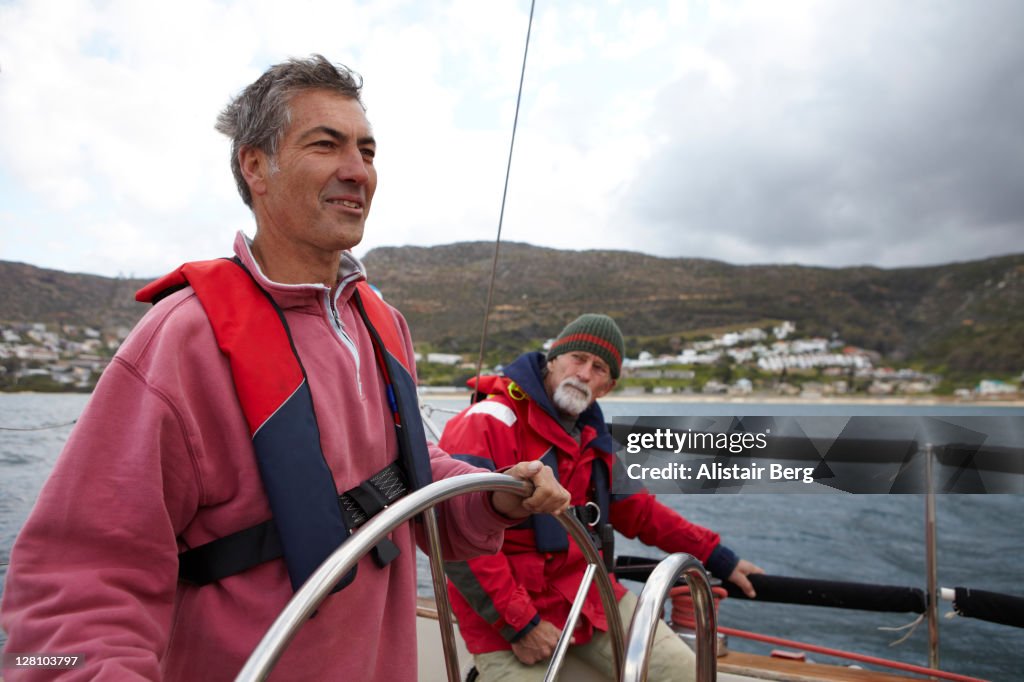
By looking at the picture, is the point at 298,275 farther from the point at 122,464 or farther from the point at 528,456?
the point at 528,456

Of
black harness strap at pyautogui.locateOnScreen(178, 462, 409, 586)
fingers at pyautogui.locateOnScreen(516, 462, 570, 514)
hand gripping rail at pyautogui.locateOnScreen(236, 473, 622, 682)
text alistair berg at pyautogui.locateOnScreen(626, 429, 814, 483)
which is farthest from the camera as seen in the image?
text alistair berg at pyautogui.locateOnScreen(626, 429, 814, 483)

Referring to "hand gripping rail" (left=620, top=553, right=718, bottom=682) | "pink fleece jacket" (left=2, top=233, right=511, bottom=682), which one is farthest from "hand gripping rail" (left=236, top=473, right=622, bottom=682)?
"pink fleece jacket" (left=2, top=233, right=511, bottom=682)

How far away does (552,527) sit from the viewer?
207cm

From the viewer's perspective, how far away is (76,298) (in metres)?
5.91

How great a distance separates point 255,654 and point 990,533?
38.9ft

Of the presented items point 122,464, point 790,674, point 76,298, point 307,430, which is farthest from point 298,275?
point 76,298

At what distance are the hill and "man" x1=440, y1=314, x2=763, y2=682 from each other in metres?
3.56

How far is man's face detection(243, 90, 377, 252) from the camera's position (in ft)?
3.44

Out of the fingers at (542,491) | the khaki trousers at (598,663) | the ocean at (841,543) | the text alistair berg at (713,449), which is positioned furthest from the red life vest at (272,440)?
the text alistair berg at (713,449)

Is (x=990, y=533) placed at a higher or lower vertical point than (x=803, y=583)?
lower

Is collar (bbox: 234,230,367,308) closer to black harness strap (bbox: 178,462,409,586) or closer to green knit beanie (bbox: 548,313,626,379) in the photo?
black harness strap (bbox: 178,462,409,586)

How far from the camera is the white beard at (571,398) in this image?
7.68 feet

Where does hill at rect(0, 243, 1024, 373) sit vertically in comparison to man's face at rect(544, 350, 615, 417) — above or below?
above

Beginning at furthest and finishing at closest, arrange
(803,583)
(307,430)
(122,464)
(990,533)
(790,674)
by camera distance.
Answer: (990,533) < (803,583) < (790,674) < (307,430) < (122,464)
